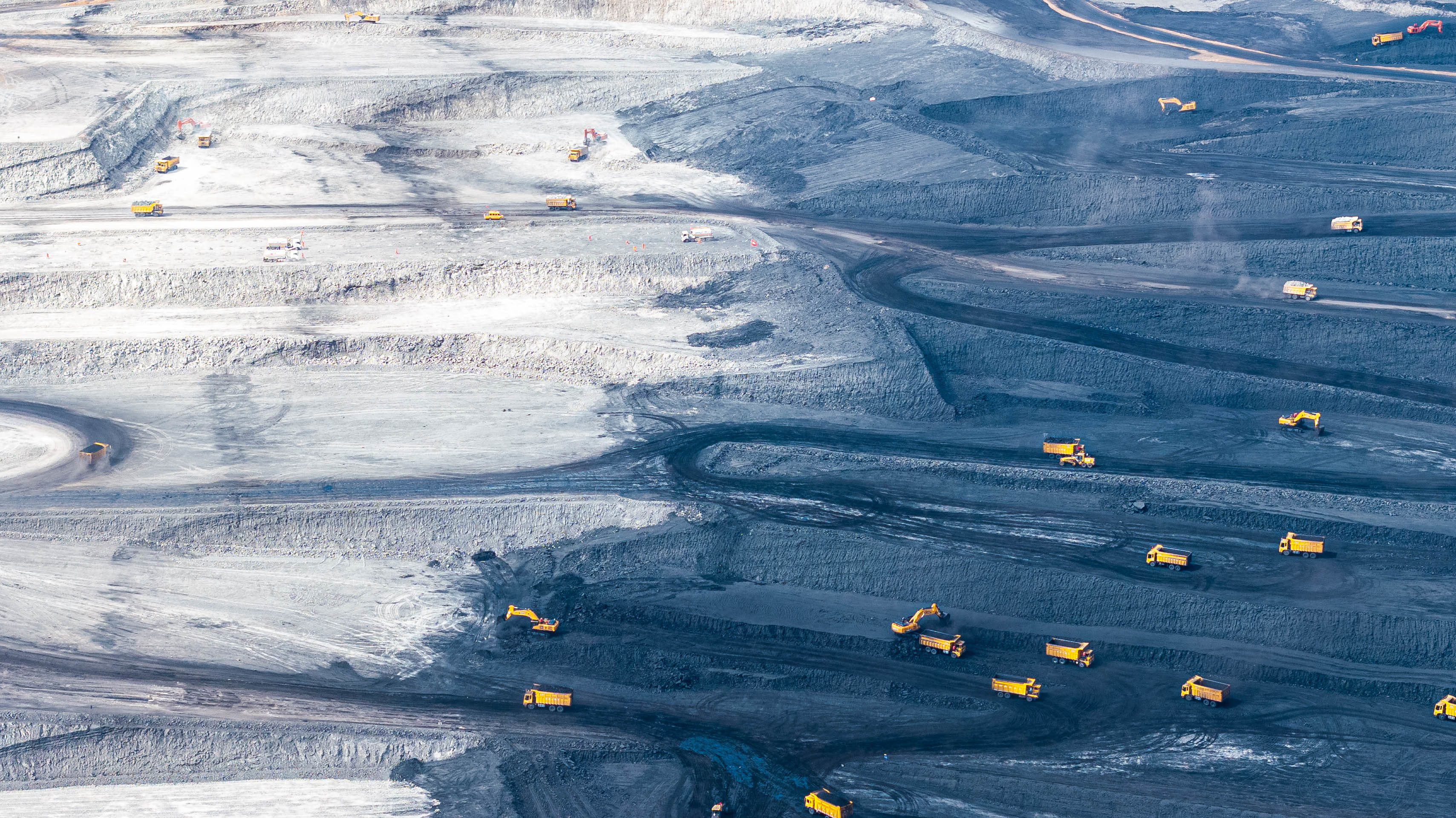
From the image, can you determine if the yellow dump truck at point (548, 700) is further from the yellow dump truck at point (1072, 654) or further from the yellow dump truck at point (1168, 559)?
the yellow dump truck at point (1168, 559)

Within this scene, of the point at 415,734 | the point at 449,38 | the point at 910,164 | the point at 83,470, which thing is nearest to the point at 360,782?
the point at 415,734

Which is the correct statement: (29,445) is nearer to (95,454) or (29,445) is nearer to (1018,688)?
(95,454)

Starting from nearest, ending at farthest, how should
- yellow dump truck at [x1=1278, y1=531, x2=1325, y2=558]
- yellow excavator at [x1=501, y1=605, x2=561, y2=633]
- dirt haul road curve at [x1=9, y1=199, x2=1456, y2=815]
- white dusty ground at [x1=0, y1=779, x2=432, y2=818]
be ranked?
1. white dusty ground at [x1=0, y1=779, x2=432, y2=818]
2. dirt haul road curve at [x1=9, y1=199, x2=1456, y2=815]
3. yellow excavator at [x1=501, y1=605, x2=561, y2=633]
4. yellow dump truck at [x1=1278, y1=531, x2=1325, y2=558]

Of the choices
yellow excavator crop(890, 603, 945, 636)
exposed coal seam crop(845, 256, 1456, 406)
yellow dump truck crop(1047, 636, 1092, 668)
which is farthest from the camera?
exposed coal seam crop(845, 256, 1456, 406)

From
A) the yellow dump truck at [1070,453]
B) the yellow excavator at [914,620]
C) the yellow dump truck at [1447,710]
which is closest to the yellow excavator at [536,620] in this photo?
the yellow excavator at [914,620]

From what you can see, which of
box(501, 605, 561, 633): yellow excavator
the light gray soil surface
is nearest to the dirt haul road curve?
the light gray soil surface

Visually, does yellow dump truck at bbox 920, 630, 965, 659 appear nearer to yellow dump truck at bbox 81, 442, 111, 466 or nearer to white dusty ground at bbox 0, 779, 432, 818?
white dusty ground at bbox 0, 779, 432, 818
